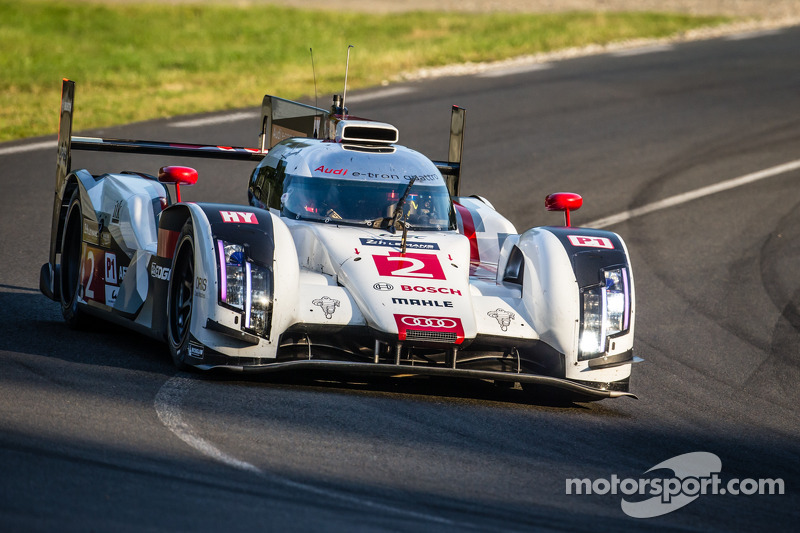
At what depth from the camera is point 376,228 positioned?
873 centimetres

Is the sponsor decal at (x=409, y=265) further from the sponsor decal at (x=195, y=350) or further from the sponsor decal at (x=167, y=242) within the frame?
the sponsor decal at (x=167, y=242)

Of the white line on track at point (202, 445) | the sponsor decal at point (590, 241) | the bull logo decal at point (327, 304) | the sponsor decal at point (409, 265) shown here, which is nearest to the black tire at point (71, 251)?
the white line on track at point (202, 445)

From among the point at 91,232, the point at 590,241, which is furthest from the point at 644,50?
the point at 91,232

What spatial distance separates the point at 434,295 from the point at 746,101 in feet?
54.1

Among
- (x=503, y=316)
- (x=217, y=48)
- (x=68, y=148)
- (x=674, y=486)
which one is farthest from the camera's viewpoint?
(x=217, y=48)

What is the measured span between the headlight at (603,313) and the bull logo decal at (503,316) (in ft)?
1.61

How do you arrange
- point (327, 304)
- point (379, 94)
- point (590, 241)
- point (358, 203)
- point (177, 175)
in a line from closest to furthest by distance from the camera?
point (327, 304), point (590, 241), point (358, 203), point (177, 175), point (379, 94)

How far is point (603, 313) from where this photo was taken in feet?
26.6

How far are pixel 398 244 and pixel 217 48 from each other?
20259 millimetres

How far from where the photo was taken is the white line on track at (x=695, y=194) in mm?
15406

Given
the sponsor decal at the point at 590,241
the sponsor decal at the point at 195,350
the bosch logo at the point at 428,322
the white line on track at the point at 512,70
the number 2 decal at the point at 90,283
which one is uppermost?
the white line on track at the point at 512,70

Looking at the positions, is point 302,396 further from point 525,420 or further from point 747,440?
point 747,440

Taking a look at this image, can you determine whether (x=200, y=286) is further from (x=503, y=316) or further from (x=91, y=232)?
(x=91, y=232)

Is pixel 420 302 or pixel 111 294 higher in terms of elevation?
pixel 420 302
